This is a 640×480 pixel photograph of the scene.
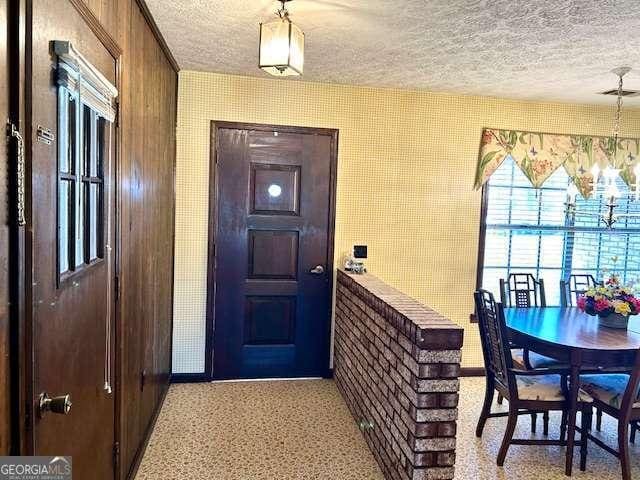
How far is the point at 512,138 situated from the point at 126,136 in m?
3.24

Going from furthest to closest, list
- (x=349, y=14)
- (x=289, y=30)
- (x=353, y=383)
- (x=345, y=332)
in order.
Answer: (x=345, y=332) < (x=353, y=383) < (x=349, y=14) < (x=289, y=30)

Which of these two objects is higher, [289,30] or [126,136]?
[289,30]

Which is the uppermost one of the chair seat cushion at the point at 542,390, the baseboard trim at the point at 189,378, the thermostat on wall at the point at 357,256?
the thermostat on wall at the point at 357,256

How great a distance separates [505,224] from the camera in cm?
435

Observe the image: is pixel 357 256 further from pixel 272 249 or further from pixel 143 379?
pixel 143 379

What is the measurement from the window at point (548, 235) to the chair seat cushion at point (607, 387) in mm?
1396

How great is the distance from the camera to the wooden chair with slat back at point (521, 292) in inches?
150

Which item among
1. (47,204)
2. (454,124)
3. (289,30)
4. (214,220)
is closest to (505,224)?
(454,124)

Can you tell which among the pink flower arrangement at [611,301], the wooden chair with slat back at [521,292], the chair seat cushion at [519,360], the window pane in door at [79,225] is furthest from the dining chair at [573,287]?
the window pane in door at [79,225]

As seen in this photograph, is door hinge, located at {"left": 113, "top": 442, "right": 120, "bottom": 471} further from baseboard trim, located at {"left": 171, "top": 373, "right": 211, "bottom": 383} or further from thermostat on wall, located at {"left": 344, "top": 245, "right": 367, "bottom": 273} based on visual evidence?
thermostat on wall, located at {"left": 344, "top": 245, "right": 367, "bottom": 273}

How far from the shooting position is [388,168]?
4.09m

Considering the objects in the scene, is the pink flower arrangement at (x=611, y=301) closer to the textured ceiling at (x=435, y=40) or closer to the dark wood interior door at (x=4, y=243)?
the textured ceiling at (x=435, y=40)

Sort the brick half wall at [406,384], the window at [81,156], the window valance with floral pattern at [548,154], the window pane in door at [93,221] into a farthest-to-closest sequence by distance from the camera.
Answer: the window valance with floral pattern at [548,154] → the brick half wall at [406,384] → the window pane in door at [93,221] → the window at [81,156]

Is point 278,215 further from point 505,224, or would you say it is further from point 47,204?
point 47,204
